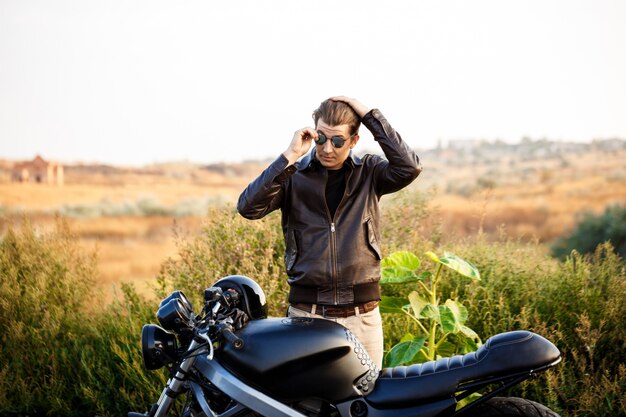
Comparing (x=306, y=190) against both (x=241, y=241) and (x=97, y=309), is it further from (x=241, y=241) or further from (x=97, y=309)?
(x=97, y=309)

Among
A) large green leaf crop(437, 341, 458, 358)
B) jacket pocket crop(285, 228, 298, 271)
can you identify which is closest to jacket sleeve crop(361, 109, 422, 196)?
jacket pocket crop(285, 228, 298, 271)

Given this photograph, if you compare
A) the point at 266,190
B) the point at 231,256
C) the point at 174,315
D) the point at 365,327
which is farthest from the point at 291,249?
the point at 231,256

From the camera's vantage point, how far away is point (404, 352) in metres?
4.02

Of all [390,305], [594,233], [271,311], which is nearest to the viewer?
[390,305]

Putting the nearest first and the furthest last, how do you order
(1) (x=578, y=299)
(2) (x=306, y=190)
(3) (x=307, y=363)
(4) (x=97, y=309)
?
(3) (x=307, y=363)
(2) (x=306, y=190)
(1) (x=578, y=299)
(4) (x=97, y=309)

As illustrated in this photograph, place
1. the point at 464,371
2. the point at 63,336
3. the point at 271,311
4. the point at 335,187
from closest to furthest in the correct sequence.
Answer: the point at 464,371
the point at 335,187
the point at 271,311
the point at 63,336

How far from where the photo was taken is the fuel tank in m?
2.50

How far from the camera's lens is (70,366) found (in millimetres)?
5359

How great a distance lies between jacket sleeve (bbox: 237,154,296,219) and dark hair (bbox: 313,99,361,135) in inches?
10.9

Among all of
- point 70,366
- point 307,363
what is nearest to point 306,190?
point 307,363

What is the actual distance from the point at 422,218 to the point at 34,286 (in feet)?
11.7

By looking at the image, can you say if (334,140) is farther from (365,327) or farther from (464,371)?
(464,371)

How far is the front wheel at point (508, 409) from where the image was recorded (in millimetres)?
2494

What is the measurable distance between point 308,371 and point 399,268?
1821 millimetres
